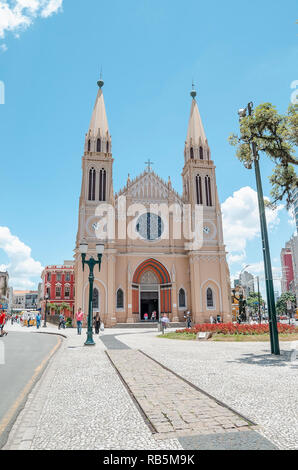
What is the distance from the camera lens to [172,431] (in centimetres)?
344

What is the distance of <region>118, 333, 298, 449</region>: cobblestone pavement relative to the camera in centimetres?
368

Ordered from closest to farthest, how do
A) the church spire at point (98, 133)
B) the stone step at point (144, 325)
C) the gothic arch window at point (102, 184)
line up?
the stone step at point (144, 325), the gothic arch window at point (102, 184), the church spire at point (98, 133)

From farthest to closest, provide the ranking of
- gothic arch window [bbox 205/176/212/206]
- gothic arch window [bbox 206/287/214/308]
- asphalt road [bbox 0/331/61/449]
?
gothic arch window [bbox 205/176/212/206] < gothic arch window [bbox 206/287/214/308] < asphalt road [bbox 0/331/61/449]

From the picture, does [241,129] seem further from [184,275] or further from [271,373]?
[184,275]

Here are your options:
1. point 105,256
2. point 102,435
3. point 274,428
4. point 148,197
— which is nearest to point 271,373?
point 274,428

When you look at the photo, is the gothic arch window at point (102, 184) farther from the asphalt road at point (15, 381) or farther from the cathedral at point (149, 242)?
the asphalt road at point (15, 381)

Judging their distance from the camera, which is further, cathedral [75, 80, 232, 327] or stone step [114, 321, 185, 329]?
cathedral [75, 80, 232, 327]

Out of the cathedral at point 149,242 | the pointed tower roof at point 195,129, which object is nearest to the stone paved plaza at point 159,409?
the cathedral at point 149,242

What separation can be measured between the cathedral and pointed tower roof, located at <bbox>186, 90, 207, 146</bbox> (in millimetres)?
2865

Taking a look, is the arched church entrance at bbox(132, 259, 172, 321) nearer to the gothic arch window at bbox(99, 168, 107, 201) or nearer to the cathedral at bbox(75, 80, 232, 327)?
the cathedral at bbox(75, 80, 232, 327)

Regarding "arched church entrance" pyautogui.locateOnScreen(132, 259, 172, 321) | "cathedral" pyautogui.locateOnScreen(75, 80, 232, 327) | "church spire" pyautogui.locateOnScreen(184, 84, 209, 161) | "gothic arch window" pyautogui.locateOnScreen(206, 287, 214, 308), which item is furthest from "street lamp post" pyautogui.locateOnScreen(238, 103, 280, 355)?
"church spire" pyautogui.locateOnScreen(184, 84, 209, 161)

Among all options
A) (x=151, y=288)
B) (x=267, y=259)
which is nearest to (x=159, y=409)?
(x=267, y=259)

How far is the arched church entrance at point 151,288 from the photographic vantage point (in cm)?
3409

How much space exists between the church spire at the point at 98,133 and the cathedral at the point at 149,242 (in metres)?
0.12
